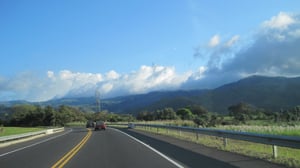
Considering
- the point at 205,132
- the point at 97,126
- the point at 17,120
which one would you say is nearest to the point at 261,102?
the point at 17,120

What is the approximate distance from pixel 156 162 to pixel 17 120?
135m

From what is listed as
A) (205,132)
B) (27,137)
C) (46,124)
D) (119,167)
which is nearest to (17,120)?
(46,124)

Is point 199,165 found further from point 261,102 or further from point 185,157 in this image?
point 261,102

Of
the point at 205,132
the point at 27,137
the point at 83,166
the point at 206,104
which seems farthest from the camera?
the point at 206,104

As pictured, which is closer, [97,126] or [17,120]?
[97,126]

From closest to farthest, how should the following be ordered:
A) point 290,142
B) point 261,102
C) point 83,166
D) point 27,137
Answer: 1. point 290,142
2. point 83,166
3. point 27,137
4. point 261,102

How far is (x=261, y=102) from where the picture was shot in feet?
541

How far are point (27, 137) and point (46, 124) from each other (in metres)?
97.9

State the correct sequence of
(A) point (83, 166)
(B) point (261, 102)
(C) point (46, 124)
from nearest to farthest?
(A) point (83, 166)
(C) point (46, 124)
(B) point (261, 102)

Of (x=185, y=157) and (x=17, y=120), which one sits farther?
(x=17, y=120)

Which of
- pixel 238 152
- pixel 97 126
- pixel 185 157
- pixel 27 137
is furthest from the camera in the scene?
pixel 97 126

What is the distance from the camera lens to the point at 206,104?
19488 cm

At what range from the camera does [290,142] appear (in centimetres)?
1354

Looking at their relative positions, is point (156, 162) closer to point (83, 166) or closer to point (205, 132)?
point (83, 166)
